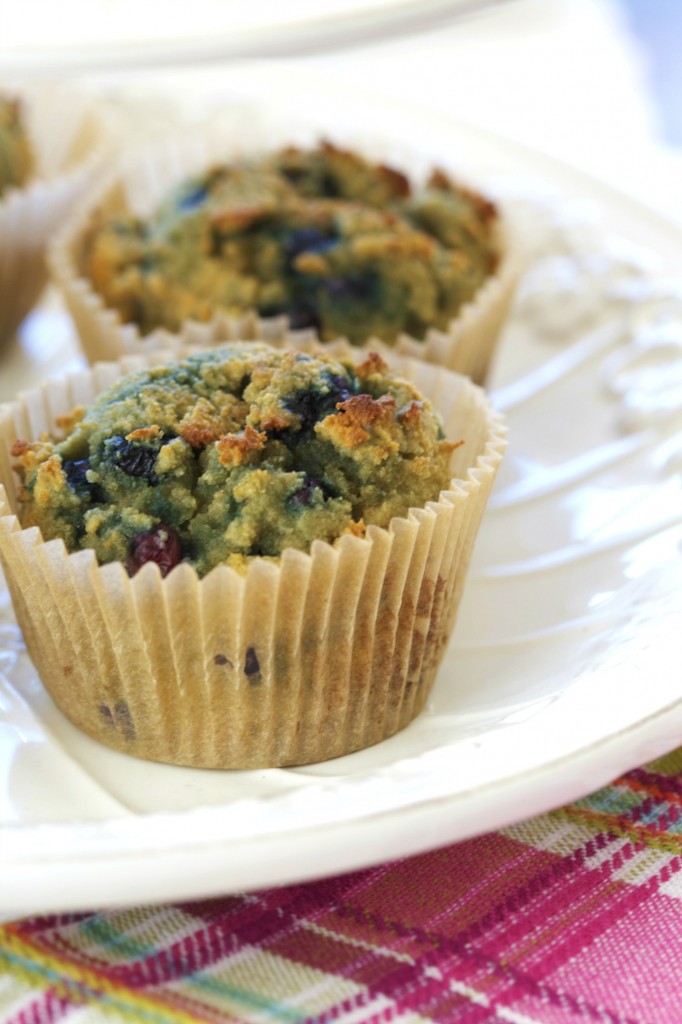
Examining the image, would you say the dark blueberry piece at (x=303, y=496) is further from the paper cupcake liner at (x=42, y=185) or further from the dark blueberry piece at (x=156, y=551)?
the paper cupcake liner at (x=42, y=185)

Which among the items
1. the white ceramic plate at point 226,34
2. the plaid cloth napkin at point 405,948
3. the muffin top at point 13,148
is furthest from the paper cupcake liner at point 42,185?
the plaid cloth napkin at point 405,948

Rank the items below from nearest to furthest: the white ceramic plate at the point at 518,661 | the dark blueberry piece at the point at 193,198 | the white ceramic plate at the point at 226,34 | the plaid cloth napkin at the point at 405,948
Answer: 1. the white ceramic plate at the point at 518,661
2. the plaid cloth napkin at the point at 405,948
3. the white ceramic plate at the point at 226,34
4. the dark blueberry piece at the point at 193,198

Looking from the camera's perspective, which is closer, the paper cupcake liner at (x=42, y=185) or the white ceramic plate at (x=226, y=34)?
the white ceramic plate at (x=226, y=34)

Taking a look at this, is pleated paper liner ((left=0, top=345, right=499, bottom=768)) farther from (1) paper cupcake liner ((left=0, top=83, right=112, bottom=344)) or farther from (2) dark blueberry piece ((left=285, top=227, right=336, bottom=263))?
(1) paper cupcake liner ((left=0, top=83, right=112, bottom=344))

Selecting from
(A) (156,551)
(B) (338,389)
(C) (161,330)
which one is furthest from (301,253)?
(A) (156,551)

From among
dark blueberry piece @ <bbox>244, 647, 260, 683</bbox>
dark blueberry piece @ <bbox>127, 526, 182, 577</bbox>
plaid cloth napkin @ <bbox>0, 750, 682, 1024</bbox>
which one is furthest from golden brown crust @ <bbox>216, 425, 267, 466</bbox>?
Answer: plaid cloth napkin @ <bbox>0, 750, 682, 1024</bbox>

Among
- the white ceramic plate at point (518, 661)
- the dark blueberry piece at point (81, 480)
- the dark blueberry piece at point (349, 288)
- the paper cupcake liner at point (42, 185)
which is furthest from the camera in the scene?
the paper cupcake liner at point (42, 185)

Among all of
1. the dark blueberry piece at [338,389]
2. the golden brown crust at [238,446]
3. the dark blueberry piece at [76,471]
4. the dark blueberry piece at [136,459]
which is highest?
the dark blueberry piece at [338,389]

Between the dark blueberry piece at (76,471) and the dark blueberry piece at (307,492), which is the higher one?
the dark blueberry piece at (307,492)
